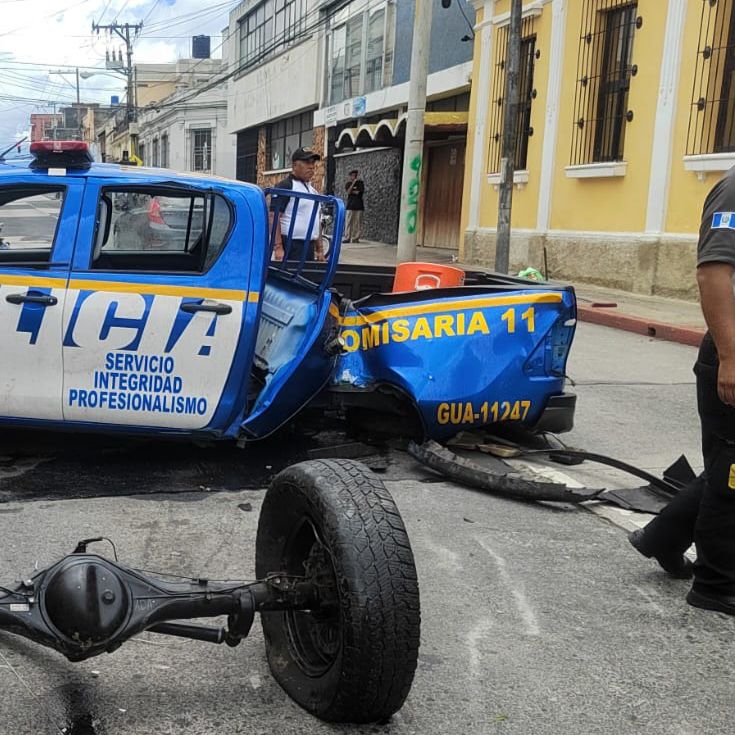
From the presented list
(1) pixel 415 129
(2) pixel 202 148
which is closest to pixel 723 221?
(1) pixel 415 129

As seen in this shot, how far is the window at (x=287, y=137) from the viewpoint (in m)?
33.8

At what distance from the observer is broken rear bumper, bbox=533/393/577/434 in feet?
16.7

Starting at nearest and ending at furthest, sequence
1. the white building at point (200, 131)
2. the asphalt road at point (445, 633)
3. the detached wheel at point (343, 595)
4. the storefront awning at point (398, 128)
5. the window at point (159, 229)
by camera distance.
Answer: the detached wheel at point (343, 595), the asphalt road at point (445, 633), the window at point (159, 229), the storefront awning at point (398, 128), the white building at point (200, 131)

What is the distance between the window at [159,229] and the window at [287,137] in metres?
28.7

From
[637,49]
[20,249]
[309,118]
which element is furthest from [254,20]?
[20,249]

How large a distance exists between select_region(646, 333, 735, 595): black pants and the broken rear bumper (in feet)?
5.45

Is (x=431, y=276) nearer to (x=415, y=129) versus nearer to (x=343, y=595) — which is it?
(x=343, y=595)

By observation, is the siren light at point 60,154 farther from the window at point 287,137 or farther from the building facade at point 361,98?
the window at point 287,137

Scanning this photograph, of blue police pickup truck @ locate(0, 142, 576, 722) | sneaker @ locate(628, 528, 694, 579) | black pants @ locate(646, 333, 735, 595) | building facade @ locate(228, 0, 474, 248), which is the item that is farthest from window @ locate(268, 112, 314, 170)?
black pants @ locate(646, 333, 735, 595)

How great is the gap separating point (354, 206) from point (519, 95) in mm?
7580

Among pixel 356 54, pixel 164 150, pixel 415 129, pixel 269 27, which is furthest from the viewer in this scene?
pixel 164 150

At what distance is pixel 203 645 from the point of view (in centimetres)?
294

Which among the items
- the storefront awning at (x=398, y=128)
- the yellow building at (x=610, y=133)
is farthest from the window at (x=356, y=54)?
the yellow building at (x=610, y=133)

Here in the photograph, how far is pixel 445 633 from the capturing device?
3.12 m
